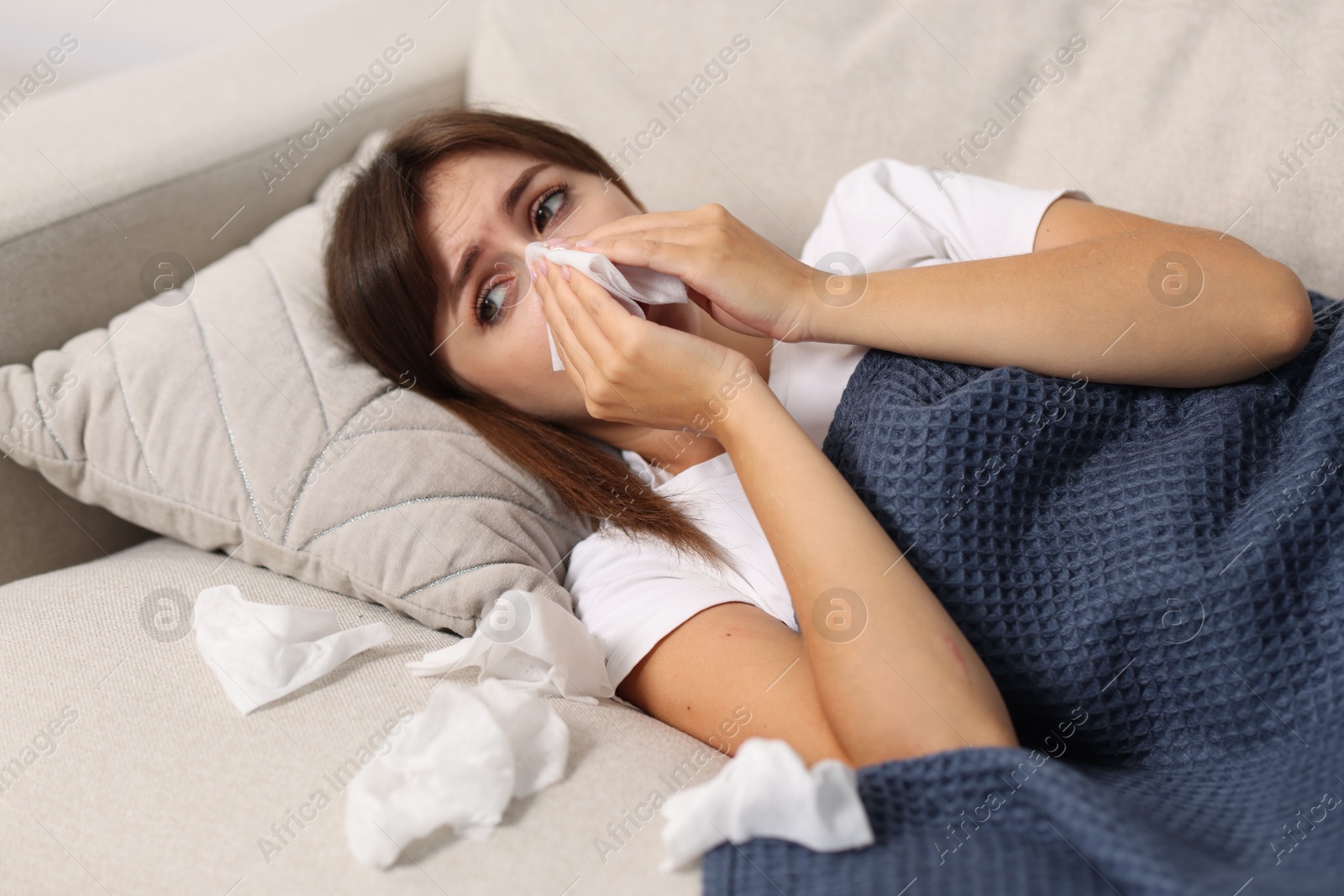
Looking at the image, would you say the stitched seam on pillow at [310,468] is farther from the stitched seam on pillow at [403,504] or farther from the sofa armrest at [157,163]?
the sofa armrest at [157,163]

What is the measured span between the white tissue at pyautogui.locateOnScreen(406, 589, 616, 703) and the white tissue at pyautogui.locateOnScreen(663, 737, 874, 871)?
248mm

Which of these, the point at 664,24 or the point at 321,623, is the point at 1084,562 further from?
the point at 664,24

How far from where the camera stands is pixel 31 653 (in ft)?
2.95

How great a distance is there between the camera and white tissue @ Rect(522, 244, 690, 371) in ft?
3.07

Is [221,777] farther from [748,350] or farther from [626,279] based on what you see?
[748,350]

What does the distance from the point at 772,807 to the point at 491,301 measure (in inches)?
27.7

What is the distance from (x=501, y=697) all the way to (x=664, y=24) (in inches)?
43.8

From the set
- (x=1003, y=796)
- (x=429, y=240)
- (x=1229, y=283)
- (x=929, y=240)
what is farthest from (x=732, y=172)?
(x=1003, y=796)

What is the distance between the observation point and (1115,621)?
821 mm
